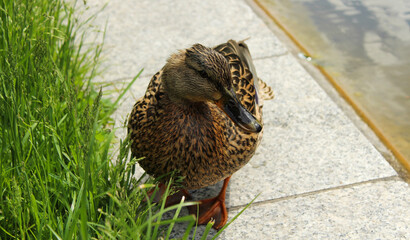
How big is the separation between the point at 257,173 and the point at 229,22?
2193 mm

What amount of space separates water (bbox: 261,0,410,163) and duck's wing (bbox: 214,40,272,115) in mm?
1024

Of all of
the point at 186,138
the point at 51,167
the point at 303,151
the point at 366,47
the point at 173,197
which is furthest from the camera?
the point at 366,47

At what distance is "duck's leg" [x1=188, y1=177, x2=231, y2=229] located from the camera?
327 centimetres

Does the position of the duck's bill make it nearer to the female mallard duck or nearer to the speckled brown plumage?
the female mallard duck

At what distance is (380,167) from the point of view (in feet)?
12.0

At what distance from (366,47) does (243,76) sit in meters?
2.08

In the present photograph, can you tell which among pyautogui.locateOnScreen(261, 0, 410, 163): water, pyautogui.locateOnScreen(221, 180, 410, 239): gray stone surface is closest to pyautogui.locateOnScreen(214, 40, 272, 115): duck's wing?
pyautogui.locateOnScreen(221, 180, 410, 239): gray stone surface

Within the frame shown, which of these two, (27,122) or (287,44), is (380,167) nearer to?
(287,44)

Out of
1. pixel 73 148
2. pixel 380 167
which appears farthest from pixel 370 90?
pixel 73 148

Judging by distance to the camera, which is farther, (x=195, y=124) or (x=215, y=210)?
(x=215, y=210)

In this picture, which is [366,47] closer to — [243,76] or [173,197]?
[243,76]

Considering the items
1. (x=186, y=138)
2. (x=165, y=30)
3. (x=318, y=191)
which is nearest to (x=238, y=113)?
(x=186, y=138)

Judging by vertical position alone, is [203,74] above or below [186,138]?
above

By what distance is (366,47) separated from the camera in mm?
5168
